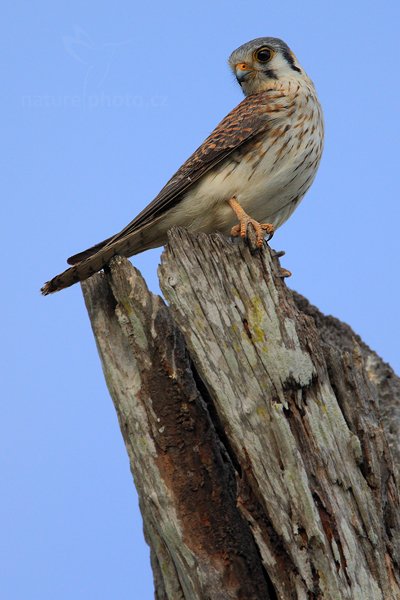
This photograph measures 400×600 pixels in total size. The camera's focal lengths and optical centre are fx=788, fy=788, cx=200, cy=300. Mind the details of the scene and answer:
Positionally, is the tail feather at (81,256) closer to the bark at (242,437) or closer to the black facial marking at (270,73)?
the bark at (242,437)

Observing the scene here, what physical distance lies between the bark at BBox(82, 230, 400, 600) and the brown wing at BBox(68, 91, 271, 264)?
0.69 metres

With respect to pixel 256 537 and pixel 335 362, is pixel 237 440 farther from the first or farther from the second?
pixel 335 362

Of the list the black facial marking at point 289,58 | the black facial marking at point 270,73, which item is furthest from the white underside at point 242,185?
the black facial marking at point 289,58

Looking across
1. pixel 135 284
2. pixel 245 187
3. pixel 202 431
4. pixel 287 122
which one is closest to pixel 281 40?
pixel 287 122

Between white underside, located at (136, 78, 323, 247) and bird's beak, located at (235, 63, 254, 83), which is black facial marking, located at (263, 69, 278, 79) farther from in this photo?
white underside, located at (136, 78, 323, 247)

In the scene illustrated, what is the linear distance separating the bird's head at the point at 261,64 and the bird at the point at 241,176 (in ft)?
1.96

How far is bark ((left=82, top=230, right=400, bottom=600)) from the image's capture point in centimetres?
362

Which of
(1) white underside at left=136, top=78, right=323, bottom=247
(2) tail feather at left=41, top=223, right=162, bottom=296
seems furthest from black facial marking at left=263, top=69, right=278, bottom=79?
(2) tail feather at left=41, top=223, right=162, bottom=296

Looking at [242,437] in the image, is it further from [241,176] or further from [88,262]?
[241,176]

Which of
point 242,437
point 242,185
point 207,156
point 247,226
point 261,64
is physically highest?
point 261,64

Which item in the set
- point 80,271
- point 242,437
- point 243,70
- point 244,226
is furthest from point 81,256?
point 243,70

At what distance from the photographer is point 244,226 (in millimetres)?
4590

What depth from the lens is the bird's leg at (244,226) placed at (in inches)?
172

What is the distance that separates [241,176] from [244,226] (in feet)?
1.88
